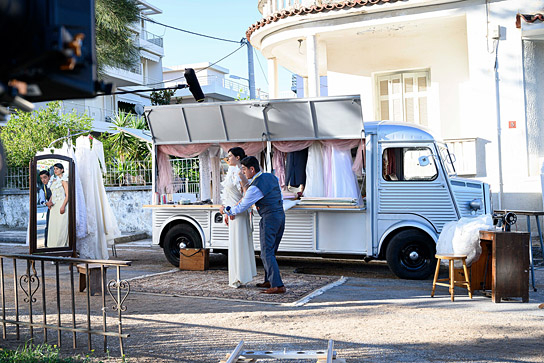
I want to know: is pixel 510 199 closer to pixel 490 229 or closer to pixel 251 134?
pixel 490 229

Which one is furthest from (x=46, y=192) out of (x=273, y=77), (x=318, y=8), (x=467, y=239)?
(x=273, y=77)

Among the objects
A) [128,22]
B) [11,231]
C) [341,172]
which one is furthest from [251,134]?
[11,231]

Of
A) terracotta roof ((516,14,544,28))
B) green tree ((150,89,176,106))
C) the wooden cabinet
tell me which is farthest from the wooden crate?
green tree ((150,89,176,106))

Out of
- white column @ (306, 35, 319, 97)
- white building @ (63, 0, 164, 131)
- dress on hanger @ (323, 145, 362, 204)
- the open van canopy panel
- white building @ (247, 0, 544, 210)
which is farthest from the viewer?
white building @ (63, 0, 164, 131)

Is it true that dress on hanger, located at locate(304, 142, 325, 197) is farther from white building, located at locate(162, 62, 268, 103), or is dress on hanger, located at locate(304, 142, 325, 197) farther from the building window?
white building, located at locate(162, 62, 268, 103)

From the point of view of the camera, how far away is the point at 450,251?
8406 millimetres

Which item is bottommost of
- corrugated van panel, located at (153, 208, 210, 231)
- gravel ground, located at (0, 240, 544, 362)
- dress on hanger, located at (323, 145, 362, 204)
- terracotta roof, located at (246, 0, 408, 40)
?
gravel ground, located at (0, 240, 544, 362)

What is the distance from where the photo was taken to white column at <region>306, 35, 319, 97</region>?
1427 centimetres

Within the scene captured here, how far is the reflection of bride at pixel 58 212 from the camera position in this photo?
9.79m

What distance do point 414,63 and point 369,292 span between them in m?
8.36

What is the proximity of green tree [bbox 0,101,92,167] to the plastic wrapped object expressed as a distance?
50.4 ft

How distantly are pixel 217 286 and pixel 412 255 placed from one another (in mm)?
3229

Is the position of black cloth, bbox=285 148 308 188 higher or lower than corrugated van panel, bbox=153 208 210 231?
higher

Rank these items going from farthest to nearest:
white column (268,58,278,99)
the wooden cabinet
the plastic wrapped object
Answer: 1. white column (268,58,278,99)
2. the plastic wrapped object
3. the wooden cabinet
